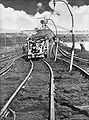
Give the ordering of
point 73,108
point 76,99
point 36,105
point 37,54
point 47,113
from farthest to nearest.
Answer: point 37,54, point 76,99, point 36,105, point 73,108, point 47,113

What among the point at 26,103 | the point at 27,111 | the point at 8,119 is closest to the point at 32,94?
the point at 26,103

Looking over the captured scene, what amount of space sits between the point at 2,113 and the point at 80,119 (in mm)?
2103

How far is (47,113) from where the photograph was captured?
21.2 feet

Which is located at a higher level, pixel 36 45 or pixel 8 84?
pixel 36 45

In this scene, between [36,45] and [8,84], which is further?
[36,45]

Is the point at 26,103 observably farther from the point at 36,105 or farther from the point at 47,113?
the point at 47,113

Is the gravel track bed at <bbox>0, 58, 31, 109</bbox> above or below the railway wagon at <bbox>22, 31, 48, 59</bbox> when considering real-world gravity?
below

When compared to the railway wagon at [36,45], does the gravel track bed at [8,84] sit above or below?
below

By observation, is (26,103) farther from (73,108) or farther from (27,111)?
(73,108)

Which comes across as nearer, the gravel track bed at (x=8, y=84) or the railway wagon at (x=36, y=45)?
the gravel track bed at (x=8, y=84)

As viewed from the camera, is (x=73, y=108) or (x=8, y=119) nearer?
(x=8, y=119)

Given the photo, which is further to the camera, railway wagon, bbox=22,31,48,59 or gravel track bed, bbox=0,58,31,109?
railway wagon, bbox=22,31,48,59

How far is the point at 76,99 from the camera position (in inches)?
321

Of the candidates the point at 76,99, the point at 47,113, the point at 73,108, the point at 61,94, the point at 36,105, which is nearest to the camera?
the point at 47,113
